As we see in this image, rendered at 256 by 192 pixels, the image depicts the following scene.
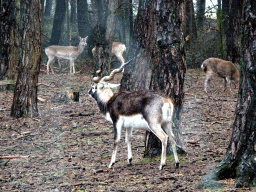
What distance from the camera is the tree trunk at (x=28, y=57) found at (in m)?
10.0

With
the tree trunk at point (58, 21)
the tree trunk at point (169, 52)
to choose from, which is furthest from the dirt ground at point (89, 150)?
the tree trunk at point (58, 21)

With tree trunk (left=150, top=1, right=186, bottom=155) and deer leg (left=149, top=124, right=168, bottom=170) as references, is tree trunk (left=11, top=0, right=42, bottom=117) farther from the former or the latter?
deer leg (left=149, top=124, right=168, bottom=170)

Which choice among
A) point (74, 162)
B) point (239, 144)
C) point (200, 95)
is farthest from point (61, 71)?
point (239, 144)

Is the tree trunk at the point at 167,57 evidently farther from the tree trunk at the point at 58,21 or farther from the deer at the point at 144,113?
the tree trunk at the point at 58,21

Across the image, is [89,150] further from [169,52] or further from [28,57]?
[28,57]

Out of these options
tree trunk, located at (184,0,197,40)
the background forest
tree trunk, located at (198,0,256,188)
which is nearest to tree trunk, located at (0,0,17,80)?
the background forest

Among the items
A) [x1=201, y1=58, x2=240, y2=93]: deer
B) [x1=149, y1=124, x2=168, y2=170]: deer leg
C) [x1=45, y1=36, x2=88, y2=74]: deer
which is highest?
[x1=45, y1=36, x2=88, y2=74]: deer

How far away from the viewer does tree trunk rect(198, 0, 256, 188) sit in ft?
14.8

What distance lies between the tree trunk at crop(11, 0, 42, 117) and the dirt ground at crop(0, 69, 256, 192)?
513mm

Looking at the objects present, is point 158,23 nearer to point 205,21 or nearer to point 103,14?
point 103,14

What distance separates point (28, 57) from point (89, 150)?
3.66m

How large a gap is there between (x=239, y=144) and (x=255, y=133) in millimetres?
265

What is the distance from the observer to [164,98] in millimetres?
5992

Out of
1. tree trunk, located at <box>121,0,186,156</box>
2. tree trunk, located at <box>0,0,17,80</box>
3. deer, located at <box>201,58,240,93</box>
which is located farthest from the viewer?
deer, located at <box>201,58,240,93</box>
